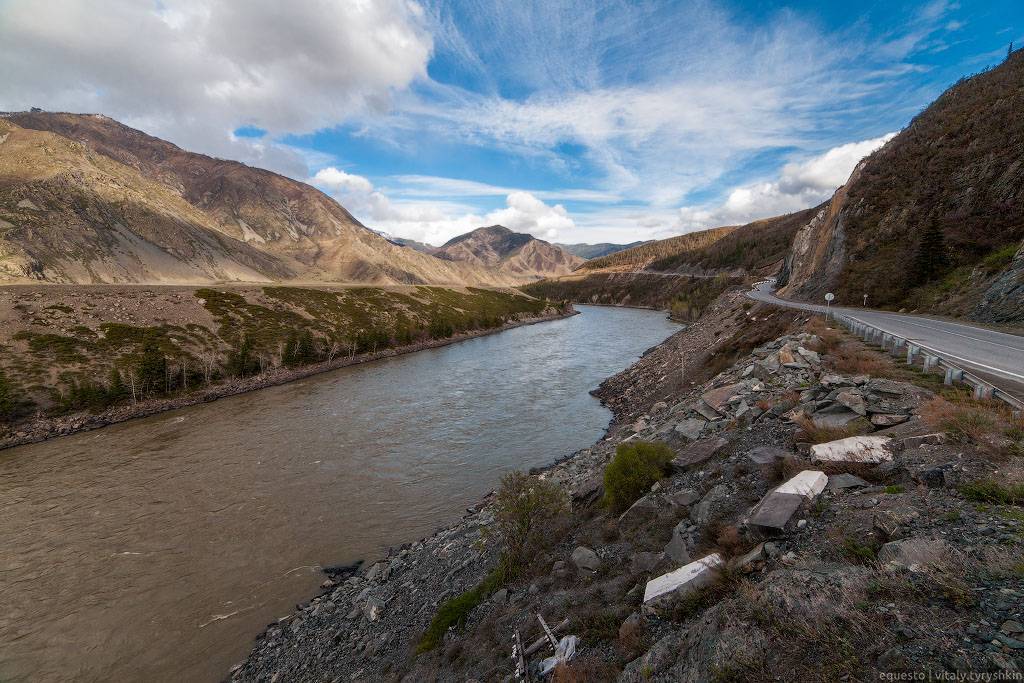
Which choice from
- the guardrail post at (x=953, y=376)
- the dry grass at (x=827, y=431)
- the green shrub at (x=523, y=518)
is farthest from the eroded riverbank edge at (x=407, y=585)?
the guardrail post at (x=953, y=376)

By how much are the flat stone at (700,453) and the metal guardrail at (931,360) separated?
608 cm

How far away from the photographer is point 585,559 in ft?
34.1

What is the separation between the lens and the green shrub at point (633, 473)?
42.4 feet

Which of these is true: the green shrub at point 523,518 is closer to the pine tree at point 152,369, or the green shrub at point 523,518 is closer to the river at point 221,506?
the river at point 221,506

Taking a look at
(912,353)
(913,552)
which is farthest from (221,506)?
(912,353)

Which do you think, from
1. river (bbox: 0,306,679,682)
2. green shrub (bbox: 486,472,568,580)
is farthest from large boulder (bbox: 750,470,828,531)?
river (bbox: 0,306,679,682)

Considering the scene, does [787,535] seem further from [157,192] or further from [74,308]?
[157,192]

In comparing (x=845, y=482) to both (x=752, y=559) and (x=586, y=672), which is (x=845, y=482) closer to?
(x=752, y=559)

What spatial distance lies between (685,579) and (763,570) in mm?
1294

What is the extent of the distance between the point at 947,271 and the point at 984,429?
122 ft

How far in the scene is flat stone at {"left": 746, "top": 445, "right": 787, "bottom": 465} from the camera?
403 inches

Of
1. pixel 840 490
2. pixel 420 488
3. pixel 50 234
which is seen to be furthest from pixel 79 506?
pixel 50 234

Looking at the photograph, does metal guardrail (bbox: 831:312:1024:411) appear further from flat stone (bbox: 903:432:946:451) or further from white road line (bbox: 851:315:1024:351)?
white road line (bbox: 851:315:1024:351)

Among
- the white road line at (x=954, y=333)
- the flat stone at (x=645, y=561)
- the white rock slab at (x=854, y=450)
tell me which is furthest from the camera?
the white road line at (x=954, y=333)
